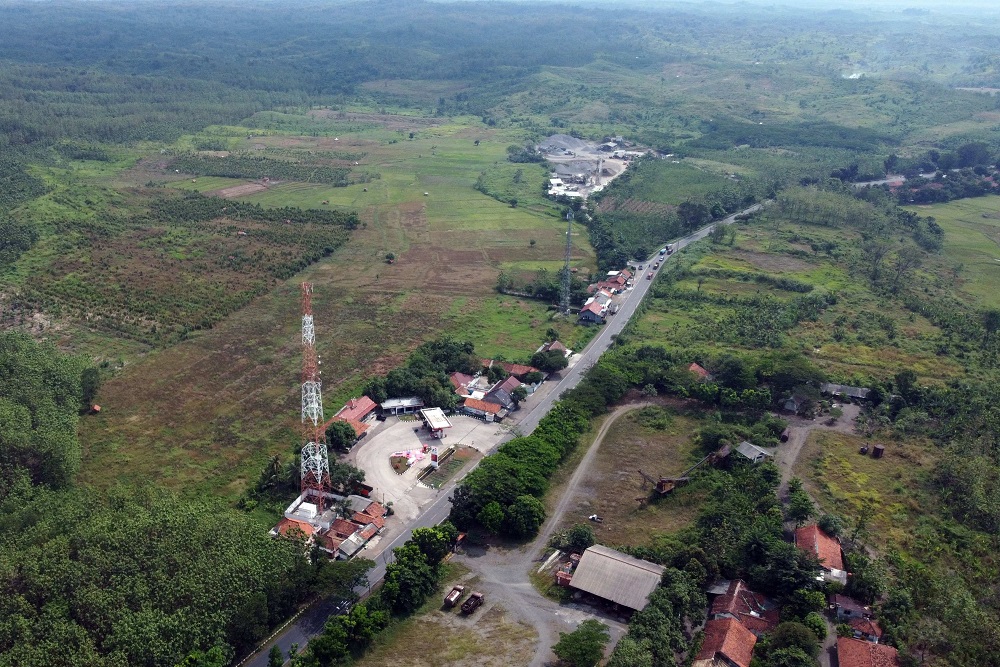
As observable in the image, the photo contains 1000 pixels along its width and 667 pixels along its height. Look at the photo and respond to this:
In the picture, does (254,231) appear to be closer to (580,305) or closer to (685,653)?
(580,305)

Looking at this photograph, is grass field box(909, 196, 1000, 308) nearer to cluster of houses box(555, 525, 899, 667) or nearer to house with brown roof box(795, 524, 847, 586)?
house with brown roof box(795, 524, 847, 586)

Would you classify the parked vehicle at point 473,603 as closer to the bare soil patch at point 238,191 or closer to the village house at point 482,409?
the village house at point 482,409

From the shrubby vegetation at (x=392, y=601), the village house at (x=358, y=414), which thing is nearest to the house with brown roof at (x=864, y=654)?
the shrubby vegetation at (x=392, y=601)

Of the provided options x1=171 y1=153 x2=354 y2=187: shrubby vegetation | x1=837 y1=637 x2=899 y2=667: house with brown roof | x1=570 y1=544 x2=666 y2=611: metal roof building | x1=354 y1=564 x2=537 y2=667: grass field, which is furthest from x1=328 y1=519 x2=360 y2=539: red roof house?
x1=171 y1=153 x2=354 y2=187: shrubby vegetation

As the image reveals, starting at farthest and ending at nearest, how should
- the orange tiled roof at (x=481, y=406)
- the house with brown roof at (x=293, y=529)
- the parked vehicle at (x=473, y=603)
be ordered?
1. the orange tiled roof at (x=481, y=406)
2. the house with brown roof at (x=293, y=529)
3. the parked vehicle at (x=473, y=603)

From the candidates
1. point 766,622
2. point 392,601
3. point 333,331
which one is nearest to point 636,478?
point 766,622

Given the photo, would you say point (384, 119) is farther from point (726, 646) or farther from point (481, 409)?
point (726, 646)
